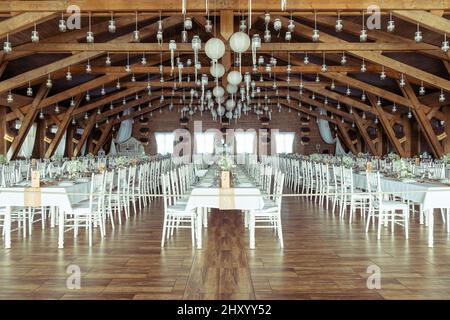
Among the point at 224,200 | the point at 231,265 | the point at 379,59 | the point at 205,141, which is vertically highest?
the point at 379,59

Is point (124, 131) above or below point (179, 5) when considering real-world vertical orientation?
below

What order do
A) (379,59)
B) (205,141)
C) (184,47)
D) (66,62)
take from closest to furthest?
(379,59) < (184,47) < (66,62) < (205,141)

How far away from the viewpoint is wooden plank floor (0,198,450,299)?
403cm

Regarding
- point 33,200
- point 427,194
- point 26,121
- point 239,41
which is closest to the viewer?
point 33,200

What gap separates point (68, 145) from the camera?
73.6 ft

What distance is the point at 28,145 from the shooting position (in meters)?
19.8

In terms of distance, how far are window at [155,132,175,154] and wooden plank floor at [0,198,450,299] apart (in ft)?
60.8

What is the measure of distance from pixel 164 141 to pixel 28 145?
7594 mm

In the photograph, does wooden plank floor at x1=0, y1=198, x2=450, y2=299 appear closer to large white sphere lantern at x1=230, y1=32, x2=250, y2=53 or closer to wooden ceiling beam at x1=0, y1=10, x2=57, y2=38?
large white sphere lantern at x1=230, y1=32, x2=250, y2=53

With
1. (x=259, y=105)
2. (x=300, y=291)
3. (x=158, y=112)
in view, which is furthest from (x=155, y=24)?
(x=158, y=112)

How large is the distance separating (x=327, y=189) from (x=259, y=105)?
14.2 metres

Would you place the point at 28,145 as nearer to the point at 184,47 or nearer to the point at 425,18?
the point at 184,47

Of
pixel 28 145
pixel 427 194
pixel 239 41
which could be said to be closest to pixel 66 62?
pixel 239 41

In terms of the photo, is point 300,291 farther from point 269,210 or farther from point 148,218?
point 148,218
